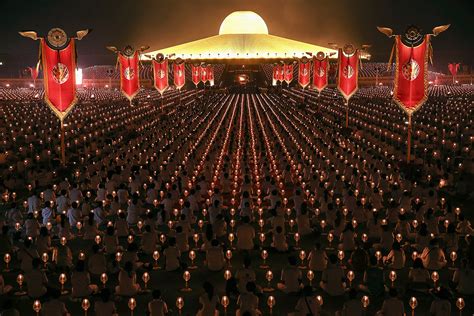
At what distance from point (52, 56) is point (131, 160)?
4477 mm

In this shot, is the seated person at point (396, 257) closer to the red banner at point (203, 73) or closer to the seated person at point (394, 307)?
the seated person at point (394, 307)

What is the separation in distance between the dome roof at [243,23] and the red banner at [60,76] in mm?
93606

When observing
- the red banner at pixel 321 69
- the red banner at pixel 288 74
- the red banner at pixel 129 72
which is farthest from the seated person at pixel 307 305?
the red banner at pixel 288 74

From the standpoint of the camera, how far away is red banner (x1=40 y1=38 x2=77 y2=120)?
22812mm

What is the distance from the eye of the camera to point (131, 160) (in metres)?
24.1

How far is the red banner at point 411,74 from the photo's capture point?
22250 mm

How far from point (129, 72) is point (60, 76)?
1256 cm

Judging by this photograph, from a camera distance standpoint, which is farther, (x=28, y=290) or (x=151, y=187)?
(x=151, y=187)

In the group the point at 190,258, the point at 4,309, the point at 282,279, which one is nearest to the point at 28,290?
the point at 4,309

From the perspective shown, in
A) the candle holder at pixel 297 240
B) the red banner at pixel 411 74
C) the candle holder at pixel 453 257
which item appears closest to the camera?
the candle holder at pixel 453 257

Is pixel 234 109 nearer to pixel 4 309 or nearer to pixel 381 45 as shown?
pixel 4 309

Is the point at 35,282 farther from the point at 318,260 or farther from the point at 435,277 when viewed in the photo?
the point at 435,277

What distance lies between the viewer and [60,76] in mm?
23000

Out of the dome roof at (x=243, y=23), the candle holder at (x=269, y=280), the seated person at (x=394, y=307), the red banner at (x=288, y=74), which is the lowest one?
the candle holder at (x=269, y=280)
